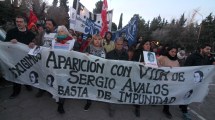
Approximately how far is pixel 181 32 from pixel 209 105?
6903 centimetres

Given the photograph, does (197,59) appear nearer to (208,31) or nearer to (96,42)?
(96,42)

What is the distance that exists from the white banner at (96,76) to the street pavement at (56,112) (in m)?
0.35

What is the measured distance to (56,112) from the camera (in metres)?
6.67

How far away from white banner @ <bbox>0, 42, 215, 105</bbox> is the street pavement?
1.14 feet

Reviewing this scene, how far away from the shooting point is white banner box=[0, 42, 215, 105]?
22.3ft

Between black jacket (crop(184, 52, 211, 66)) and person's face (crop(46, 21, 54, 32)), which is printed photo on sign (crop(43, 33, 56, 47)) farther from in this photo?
black jacket (crop(184, 52, 211, 66))

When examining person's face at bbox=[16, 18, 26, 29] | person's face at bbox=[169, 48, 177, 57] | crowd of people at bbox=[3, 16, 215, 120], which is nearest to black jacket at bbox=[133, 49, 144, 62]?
crowd of people at bbox=[3, 16, 215, 120]

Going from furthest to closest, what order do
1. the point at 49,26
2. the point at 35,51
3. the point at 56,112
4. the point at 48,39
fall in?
the point at 49,26 < the point at 48,39 < the point at 35,51 < the point at 56,112

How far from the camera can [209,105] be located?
9.45 meters

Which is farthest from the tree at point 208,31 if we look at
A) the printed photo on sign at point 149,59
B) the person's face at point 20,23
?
the person's face at point 20,23

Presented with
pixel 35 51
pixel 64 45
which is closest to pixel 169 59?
pixel 64 45

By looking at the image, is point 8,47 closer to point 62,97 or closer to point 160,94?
point 62,97

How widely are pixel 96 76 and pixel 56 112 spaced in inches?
48.8

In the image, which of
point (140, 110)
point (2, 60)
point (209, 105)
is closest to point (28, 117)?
point (2, 60)
